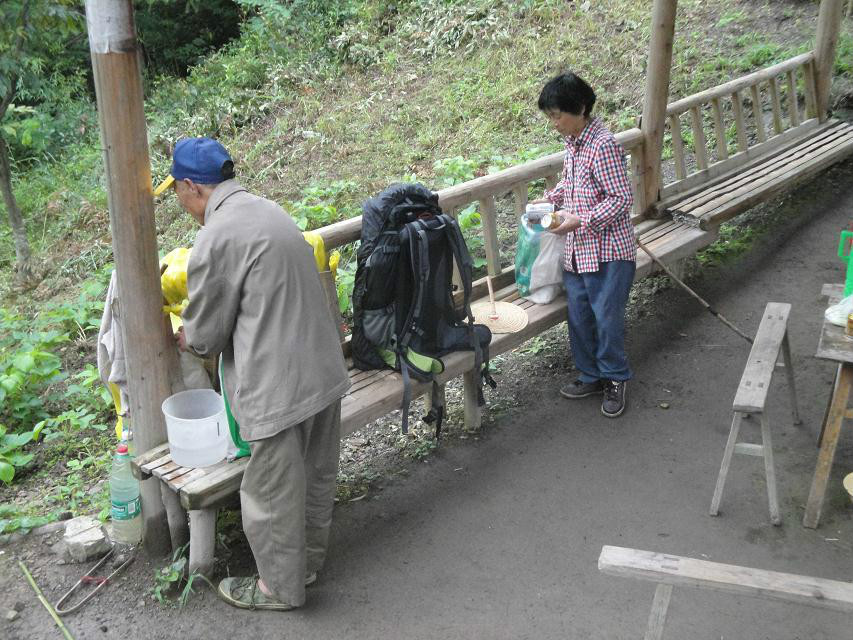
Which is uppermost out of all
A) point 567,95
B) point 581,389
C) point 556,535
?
point 567,95

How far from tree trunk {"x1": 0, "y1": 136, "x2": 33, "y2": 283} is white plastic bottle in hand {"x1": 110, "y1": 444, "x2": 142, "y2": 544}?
633 cm

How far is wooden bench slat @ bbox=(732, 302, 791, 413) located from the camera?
3760mm

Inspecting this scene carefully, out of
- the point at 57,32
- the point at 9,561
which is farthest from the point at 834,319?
the point at 57,32

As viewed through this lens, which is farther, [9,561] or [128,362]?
[9,561]

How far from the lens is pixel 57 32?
8.91 m

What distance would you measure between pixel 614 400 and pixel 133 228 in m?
3.02

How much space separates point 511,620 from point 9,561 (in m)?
2.55

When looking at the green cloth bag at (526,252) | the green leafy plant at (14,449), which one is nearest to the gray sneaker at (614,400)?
the green cloth bag at (526,252)

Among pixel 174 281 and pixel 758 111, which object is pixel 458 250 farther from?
pixel 758 111

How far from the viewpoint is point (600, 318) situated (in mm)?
4906

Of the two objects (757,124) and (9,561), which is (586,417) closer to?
(9,561)

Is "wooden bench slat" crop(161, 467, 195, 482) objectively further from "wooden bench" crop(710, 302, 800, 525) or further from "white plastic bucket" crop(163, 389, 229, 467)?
"wooden bench" crop(710, 302, 800, 525)

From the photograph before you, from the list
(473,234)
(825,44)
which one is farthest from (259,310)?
(825,44)

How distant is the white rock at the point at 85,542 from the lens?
3.94 m
